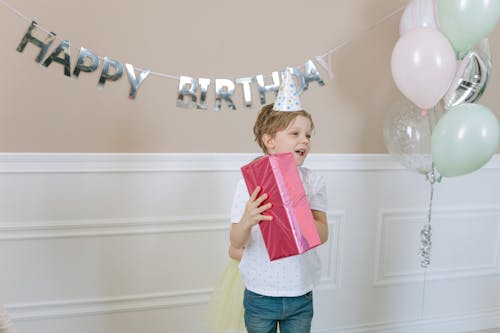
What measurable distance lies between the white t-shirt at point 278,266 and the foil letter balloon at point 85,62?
73 cm

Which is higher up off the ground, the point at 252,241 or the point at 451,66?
the point at 451,66

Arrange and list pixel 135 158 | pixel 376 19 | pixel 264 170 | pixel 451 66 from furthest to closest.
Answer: pixel 376 19, pixel 135 158, pixel 451 66, pixel 264 170

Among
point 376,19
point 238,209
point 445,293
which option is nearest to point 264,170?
point 238,209

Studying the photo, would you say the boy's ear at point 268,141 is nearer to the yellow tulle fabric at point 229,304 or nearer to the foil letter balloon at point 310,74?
the yellow tulle fabric at point 229,304

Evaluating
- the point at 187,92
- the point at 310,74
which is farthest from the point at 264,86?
the point at 187,92

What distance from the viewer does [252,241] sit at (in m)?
1.70

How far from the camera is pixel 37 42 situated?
1.93m

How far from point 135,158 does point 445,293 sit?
1.64 m

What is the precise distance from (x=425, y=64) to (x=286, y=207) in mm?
802

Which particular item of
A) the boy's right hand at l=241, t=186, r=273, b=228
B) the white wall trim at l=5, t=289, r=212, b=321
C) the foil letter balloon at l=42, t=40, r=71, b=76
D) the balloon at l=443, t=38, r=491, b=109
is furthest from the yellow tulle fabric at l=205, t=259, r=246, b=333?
the balloon at l=443, t=38, r=491, b=109

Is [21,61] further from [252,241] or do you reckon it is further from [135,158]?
[252,241]

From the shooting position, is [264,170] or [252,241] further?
[252,241]

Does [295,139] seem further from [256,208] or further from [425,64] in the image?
[425,64]

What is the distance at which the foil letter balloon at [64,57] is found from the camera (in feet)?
6.37
